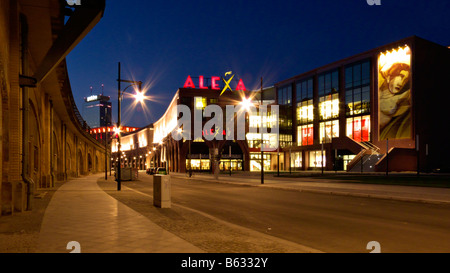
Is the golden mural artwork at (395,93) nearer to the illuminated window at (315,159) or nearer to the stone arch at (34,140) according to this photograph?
the illuminated window at (315,159)

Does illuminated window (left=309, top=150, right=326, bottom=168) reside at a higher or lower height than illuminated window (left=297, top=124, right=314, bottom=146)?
lower

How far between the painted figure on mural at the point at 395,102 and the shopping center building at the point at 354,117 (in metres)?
0.15

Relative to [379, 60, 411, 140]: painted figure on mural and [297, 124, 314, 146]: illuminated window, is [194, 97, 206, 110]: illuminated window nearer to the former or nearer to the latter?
[297, 124, 314, 146]: illuminated window

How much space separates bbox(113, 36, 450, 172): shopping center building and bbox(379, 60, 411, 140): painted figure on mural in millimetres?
151

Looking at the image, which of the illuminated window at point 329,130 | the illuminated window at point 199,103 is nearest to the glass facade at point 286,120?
the illuminated window at point 329,130

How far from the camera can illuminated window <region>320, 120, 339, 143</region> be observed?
69750mm

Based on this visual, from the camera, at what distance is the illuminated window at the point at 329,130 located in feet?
229

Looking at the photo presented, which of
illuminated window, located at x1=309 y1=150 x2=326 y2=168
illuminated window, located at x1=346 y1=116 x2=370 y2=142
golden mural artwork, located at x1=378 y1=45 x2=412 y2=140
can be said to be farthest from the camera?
illuminated window, located at x1=309 y1=150 x2=326 y2=168

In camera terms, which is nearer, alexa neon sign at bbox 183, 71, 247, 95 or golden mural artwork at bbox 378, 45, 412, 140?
golden mural artwork at bbox 378, 45, 412, 140

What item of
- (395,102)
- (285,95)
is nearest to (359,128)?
(395,102)

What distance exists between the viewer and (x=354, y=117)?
65.9m

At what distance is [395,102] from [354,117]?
357 inches

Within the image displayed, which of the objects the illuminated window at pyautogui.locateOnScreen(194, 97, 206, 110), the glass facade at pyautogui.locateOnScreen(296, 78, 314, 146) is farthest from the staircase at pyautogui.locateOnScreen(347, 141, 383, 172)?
the illuminated window at pyautogui.locateOnScreen(194, 97, 206, 110)

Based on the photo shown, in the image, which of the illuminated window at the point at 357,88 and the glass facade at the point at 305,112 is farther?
the glass facade at the point at 305,112
